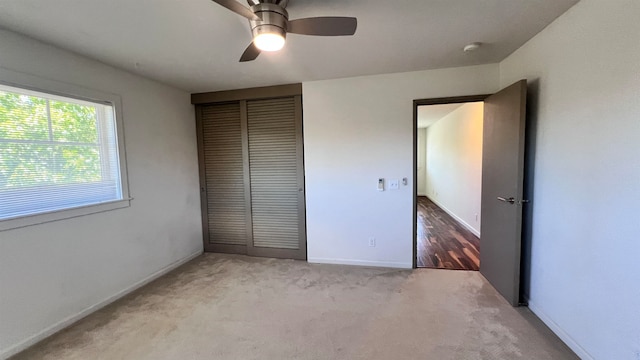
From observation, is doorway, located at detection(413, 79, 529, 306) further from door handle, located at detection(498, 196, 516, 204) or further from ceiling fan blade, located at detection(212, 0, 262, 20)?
ceiling fan blade, located at detection(212, 0, 262, 20)

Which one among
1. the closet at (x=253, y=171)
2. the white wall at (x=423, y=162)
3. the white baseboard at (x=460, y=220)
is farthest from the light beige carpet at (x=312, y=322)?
the white wall at (x=423, y=162)

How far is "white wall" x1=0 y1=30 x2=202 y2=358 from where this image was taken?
1923 millimetres

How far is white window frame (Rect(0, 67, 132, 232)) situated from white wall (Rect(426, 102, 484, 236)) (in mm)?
4624

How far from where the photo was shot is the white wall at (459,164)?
171 inches

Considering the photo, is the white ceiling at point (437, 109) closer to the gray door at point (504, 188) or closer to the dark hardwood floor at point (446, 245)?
the dark hardwood floor at point (446, 245)

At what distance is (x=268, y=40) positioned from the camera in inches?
62.2

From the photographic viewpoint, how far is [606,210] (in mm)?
1532

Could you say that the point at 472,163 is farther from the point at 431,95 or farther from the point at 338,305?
the point at 338,305

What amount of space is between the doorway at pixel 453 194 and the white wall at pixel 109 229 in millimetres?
3059

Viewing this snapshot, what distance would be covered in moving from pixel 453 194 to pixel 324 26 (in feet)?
17.3

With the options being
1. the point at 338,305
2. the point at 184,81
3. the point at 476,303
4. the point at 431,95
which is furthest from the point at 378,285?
the point at 184,81

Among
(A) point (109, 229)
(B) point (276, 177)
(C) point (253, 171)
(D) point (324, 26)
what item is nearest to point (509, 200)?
(D) point (324, 26)

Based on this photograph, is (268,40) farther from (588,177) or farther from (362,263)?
(362,263)

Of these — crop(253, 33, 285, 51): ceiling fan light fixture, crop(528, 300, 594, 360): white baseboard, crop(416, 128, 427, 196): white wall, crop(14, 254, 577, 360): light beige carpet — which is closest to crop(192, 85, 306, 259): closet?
crop(14, 254, 577, 360): light beige carpet
